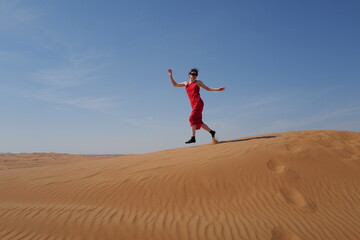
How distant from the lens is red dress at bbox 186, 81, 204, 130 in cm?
723

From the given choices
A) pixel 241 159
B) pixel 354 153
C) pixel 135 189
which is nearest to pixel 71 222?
pixel 135 189

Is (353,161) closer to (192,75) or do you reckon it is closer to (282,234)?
(282,234)

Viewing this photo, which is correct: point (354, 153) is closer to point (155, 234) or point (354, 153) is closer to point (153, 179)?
point (153, 179)

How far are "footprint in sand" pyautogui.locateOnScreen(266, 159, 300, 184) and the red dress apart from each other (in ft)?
8.05

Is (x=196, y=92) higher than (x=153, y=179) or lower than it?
higher

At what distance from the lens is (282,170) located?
17.6 feet

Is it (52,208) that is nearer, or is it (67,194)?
(52,208)

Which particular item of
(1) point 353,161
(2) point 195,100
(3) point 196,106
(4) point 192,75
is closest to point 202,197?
(3) point 196,106

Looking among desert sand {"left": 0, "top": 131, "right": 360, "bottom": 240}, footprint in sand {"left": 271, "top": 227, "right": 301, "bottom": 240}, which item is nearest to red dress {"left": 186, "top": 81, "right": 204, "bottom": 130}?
desert sand {"left": 0, "top": 131, "right": 360, "bottom": 240}

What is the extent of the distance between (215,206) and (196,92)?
3876 mm

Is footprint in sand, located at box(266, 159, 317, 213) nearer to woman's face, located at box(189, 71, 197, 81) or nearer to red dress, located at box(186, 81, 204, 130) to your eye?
red dress, located at box(186, 81, 204, 130)

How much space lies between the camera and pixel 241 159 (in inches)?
230

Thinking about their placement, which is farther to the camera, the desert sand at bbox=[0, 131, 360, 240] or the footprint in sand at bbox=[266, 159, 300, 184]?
the footprint in sand at bbox=[266, 159, 300, 184]

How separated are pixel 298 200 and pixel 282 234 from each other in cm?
119
